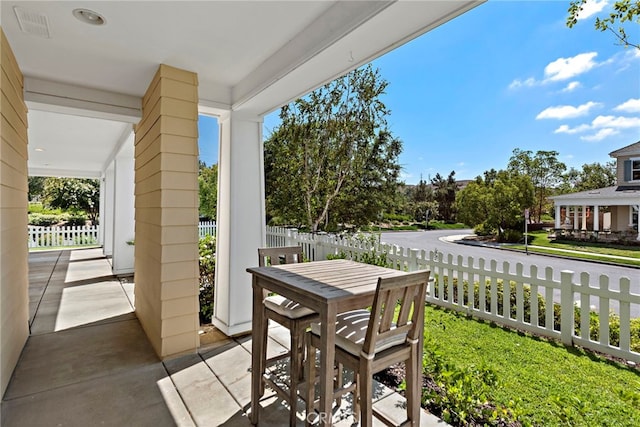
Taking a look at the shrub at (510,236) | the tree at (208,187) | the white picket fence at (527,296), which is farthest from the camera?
the shrub at (510,236)

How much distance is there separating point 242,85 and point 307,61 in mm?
1110

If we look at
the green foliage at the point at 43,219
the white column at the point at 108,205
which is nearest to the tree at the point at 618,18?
the white column at the point at 108,205

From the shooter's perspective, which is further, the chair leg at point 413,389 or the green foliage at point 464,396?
the green foliage at point 464,396

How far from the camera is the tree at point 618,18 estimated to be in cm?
230

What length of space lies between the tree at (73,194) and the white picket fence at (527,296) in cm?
1493

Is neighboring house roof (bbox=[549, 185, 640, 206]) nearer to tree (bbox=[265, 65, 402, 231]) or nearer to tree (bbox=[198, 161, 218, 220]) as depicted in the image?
tree (bbox=[265, 65, 402, 231])

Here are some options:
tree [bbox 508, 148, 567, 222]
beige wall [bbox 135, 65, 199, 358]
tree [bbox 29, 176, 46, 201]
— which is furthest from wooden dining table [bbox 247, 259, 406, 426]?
tree [bbox 29, 176, 46, 201]

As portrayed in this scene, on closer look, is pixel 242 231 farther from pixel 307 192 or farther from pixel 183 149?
pixel 307 192

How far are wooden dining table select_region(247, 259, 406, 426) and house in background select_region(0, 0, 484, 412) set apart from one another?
47.4 inches

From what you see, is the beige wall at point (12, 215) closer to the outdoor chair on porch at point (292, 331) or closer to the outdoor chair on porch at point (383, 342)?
the outdoor chair on porch at point (292, 331)

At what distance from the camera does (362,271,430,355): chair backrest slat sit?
1.30m

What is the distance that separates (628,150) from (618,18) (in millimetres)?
2144

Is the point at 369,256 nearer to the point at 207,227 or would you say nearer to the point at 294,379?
the point at 294,379

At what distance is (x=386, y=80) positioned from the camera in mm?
7039
